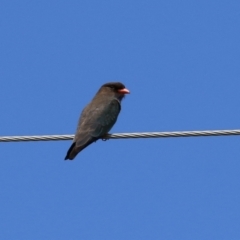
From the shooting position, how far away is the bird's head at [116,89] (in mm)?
14555

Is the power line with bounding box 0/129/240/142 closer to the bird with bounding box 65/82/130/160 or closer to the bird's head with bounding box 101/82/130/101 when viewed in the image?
the bird with bounding box 65/82/130/160

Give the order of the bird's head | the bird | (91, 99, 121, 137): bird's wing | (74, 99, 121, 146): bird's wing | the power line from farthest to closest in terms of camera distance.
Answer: the bird's head
(91, 99, 121, 137): bird's wing
(74, 99, 121, 146): bird's wing
the bird
the power line

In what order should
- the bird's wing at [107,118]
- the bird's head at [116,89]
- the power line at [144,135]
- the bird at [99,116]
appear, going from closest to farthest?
the power line at [144,135], the bird at [99,116], the bird's wing at [107,118], the bird's head at [116,89]

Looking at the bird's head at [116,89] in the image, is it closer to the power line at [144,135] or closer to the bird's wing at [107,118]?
the bird's wing at [107,118]

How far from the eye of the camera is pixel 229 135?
9703mm

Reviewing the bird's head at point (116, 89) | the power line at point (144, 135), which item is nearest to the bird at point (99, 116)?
the bird's head at point (116, 89)

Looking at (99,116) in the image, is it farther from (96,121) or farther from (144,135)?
(144,135)

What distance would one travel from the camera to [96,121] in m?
13.2

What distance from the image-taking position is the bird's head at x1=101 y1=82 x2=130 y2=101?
1455 cm

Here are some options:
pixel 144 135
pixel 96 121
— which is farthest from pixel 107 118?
pixel 144 135

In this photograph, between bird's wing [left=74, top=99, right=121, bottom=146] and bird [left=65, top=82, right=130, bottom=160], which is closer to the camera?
bird [left=65, top=82, right=130, bottom=160]

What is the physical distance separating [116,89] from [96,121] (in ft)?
5.04

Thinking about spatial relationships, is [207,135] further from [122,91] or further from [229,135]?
[122,91]

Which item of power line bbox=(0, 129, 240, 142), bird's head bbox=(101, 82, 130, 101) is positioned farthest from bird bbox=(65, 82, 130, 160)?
power line bbox=(0, 129, 240, 142)
